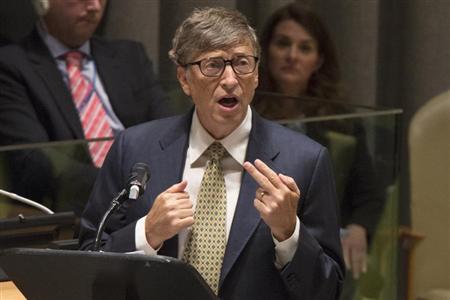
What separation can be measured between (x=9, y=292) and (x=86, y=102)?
5.27ft

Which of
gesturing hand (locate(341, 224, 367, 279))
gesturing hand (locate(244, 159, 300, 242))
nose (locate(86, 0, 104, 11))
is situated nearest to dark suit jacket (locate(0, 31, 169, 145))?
nose (locate(86, 0, 104, 11))

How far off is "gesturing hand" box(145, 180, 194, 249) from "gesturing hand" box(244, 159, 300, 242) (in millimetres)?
154

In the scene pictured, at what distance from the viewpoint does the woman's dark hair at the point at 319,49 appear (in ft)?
16.0

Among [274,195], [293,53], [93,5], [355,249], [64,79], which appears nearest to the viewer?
[274,195]

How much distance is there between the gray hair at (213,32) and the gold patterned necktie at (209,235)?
1.04 feet

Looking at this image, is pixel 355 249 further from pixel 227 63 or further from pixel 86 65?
pixel 227 63

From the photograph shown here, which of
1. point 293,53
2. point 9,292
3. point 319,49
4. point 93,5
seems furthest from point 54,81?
point 9,292

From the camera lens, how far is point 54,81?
446cm

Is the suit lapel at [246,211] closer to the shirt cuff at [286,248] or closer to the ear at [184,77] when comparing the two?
the shirt cuff at [286,248]

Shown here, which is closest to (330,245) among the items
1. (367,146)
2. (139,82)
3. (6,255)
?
(6,255)

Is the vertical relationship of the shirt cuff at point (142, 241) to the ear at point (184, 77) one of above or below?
below

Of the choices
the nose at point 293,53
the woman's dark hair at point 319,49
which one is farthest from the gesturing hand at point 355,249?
the nose at point 293,53

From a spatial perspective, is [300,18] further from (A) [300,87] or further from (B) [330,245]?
(B) [330,245]

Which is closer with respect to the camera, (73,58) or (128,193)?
(128,193)
